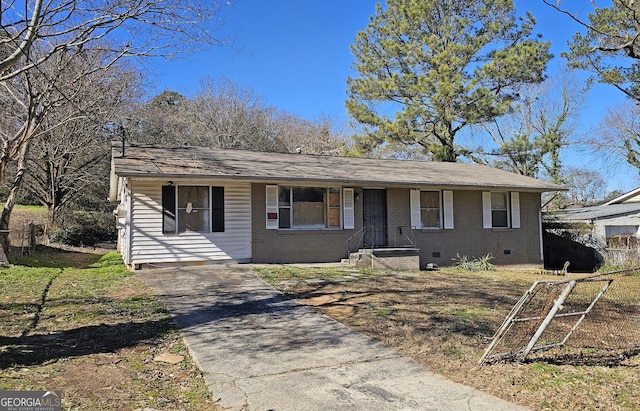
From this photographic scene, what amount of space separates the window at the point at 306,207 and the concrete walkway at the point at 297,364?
5111mm

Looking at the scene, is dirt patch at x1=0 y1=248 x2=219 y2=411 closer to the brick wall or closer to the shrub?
the brick wall

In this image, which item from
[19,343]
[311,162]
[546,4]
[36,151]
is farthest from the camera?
[36,151]

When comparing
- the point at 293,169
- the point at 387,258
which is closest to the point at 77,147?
the point at 293,169

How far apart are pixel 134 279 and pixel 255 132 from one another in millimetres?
22231

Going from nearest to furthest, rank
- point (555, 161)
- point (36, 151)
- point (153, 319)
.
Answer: point (153, 319) < point (36, 151) < point (555, 161)

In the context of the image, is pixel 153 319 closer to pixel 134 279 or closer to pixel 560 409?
pixel 134 279

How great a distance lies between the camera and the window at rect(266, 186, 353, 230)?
41.0ft

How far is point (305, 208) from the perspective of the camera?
13047mm

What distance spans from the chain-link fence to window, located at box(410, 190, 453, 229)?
22.2ft

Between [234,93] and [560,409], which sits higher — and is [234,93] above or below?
above

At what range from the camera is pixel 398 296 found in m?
8.15

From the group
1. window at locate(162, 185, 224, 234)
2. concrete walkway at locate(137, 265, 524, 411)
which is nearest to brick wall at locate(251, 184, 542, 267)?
window at locate(162, 185, 224, 234)

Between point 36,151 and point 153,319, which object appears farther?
point 36,151

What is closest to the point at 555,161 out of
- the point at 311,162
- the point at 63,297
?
the point at 311,162
